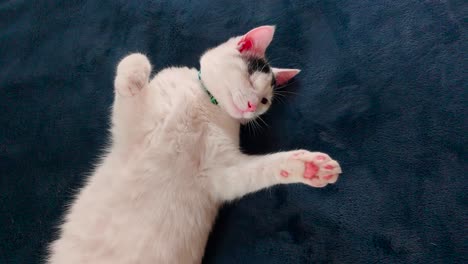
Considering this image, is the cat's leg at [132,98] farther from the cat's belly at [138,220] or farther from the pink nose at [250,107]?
the pink nose at [250,107]

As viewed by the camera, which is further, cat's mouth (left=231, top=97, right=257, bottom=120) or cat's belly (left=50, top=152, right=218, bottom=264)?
cat's mouth (left=231, top=97, right=257, bottom=120)

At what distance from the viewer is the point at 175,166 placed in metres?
1.24

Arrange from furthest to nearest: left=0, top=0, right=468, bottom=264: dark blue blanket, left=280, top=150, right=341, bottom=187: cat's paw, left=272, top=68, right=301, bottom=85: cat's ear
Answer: left=272, top=68, right=301, bottom=85: cat's ear → left=0, top=0, right=468, bottom=264: dark blue blanket → left=280, top=150, right=341, bottom=187: cat's paw

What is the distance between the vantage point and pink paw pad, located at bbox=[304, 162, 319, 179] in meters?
1.09

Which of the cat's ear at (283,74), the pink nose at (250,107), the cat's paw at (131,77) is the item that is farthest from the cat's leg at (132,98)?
the cat's ear at (283,74)

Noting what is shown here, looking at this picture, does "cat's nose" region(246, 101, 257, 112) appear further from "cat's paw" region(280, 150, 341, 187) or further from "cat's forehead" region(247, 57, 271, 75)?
"cat's paw" region(280, 150, 341, 187)

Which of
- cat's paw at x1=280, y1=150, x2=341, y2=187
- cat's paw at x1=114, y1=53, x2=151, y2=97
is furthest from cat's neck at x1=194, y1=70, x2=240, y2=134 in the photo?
cat's paw at x1=280, y1=150, x2=341, y2=187

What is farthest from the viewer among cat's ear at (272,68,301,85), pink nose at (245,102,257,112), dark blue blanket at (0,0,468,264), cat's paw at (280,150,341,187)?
cat's ear at (272,68,301,85)

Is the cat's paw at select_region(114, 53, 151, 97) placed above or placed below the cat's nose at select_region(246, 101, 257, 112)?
above

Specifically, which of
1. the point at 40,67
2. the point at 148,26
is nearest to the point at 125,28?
the point at 148,26

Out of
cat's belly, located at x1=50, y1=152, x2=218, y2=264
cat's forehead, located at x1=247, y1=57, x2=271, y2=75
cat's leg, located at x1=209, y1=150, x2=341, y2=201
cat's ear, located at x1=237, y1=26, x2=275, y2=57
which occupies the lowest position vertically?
cat's belly, located at x1=50, y1=152, x2=218, y2=264

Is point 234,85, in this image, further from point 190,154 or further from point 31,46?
point 31,46

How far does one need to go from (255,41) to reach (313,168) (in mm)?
563

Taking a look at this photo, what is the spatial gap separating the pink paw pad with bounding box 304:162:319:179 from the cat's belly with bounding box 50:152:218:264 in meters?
0.38
